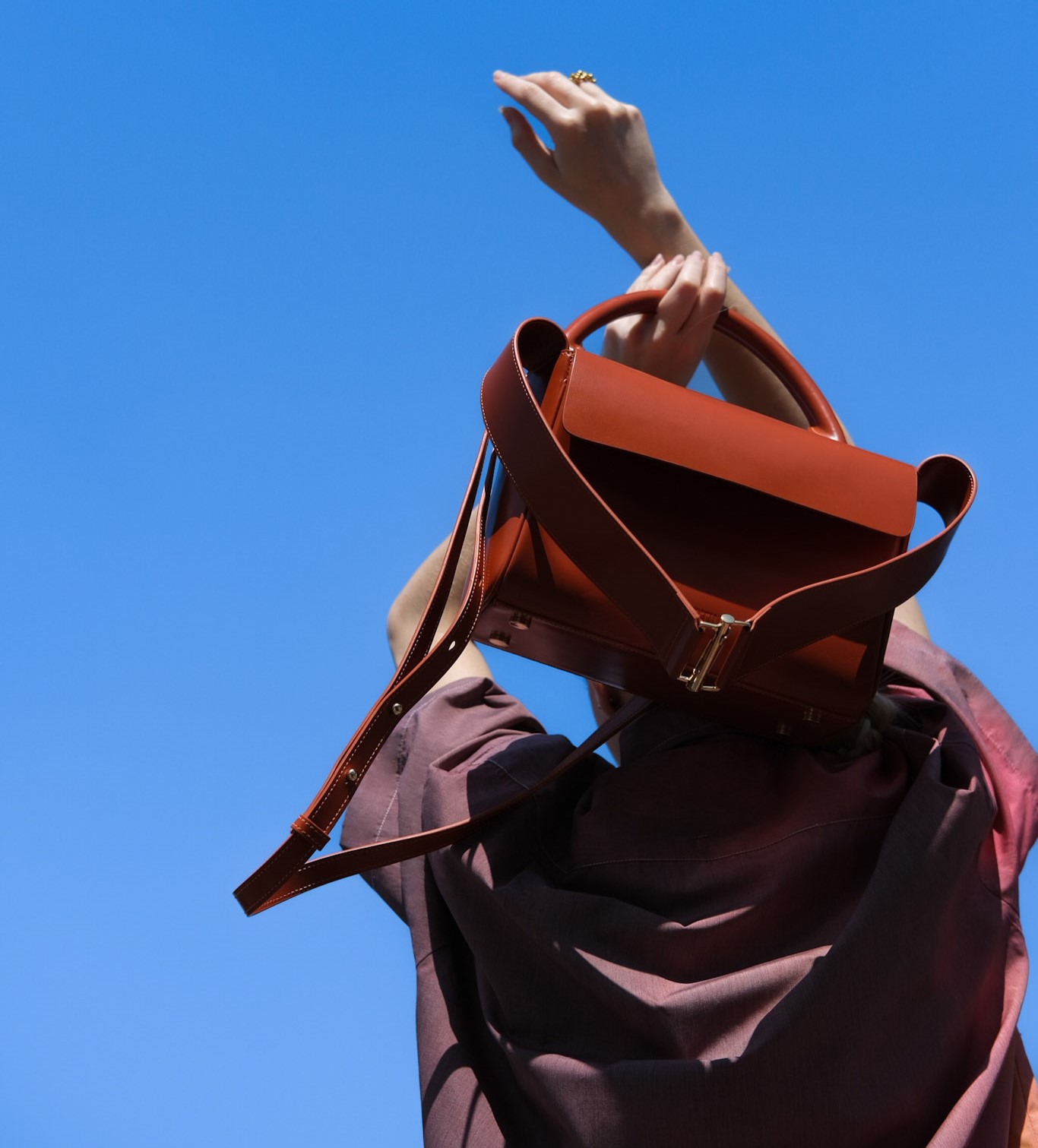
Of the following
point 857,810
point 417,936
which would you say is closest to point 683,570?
point 857,810

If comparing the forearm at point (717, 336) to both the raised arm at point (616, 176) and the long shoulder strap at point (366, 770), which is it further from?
the long shoulder strap at point (366, 770)

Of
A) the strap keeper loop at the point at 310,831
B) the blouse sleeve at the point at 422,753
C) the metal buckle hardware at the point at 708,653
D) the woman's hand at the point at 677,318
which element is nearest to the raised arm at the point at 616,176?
the woman's hand at the point at 677,318

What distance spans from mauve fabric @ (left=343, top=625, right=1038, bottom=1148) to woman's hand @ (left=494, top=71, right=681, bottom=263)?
82cm

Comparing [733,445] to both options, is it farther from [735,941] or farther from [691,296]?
[735,941]

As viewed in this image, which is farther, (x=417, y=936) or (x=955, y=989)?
(x=417, y=936)

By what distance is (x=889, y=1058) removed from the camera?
1.35 m

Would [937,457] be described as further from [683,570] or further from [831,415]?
[683,570]

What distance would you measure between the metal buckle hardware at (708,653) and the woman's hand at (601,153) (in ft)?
3.08

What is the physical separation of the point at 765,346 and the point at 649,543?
417 millimetres

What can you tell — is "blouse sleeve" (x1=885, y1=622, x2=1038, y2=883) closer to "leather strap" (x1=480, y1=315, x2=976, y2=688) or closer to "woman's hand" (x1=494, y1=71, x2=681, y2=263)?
"leather strap" (x1=480, y1=315, x2=976, y2=688)

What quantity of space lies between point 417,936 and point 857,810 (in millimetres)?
593

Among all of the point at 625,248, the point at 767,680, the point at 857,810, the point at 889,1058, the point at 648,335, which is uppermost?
the point at 625,248

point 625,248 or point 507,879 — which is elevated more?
point 625,248

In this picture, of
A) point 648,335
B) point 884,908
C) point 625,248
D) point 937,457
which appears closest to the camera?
point 884,908
